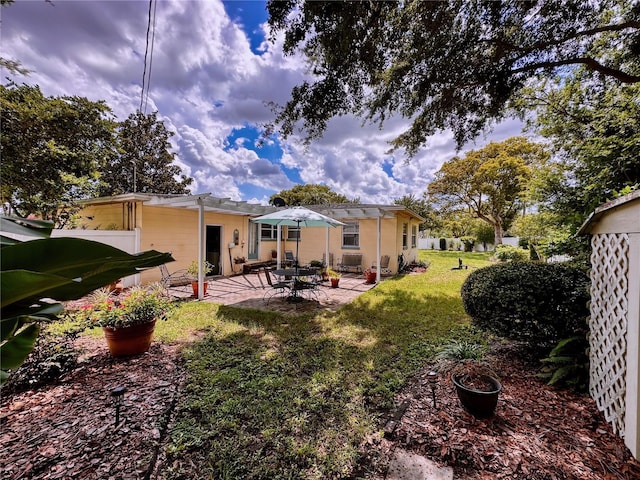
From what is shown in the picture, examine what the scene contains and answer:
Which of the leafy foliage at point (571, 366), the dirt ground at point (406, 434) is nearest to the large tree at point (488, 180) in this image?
the leafy foliage at point (571, 366)

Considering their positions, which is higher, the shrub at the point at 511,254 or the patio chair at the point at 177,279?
the shrub at the point at 511,254

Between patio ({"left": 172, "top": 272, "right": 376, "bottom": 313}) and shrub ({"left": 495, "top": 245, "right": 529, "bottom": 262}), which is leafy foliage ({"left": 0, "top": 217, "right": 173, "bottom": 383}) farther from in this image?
shrub ({"left": 495, "top": 245, "right": 529, "bottom": 262})

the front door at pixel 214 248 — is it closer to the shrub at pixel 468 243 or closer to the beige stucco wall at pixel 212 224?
the beige stucco wall at pixel 212 224

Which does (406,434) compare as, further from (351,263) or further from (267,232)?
(267,232)

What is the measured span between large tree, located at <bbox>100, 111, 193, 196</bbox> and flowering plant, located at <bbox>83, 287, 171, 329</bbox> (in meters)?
19.4

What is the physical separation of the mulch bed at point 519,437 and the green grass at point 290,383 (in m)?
0.41

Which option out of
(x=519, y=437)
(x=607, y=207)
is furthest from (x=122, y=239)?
(x=607, y=207)

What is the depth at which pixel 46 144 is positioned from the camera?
6527 millimetres

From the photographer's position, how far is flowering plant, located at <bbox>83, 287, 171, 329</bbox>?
146 inches

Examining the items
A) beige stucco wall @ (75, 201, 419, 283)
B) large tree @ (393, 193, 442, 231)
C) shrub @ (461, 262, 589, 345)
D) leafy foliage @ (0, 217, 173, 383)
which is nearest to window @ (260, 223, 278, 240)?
beige stucco wall @ (75, 201, 419, 283)

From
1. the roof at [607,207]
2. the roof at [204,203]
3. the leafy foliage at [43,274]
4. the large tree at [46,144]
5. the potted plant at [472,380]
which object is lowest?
the potted plant at [472,380]

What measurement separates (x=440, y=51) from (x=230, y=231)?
31.3 feet

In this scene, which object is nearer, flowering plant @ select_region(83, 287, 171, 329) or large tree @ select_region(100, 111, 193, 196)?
flowering plant @ select_region(83, 287, 171, 329)

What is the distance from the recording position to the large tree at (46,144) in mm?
6043
